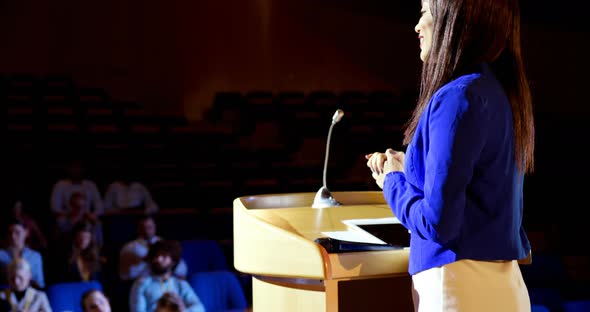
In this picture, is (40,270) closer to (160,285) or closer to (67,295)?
(67,295)

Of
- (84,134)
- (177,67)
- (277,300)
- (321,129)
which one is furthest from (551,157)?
(277,300)

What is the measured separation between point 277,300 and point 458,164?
35cm

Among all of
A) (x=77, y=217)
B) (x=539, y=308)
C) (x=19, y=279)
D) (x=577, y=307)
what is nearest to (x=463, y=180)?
(x=539, y=308)

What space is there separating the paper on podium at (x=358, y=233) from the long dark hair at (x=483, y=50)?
7.5 inches

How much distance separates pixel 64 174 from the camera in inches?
150

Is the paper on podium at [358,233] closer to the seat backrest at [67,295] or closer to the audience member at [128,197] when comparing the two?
the seat backrest at [67,295]

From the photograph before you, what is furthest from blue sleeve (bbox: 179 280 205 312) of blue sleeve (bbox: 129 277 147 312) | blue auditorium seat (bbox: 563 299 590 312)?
blue auditorium seat (bbox: 563 299 590 312)

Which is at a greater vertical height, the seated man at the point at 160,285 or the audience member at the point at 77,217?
the audience member at the point at 77,217

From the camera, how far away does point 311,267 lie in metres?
0.76

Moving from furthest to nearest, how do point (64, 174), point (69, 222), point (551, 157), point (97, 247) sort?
point (551, 157) → point (64, 174) → point (69, 222) → point (97, 247)

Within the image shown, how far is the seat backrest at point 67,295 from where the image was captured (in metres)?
2.51

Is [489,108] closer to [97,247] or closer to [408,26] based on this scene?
[97,247]

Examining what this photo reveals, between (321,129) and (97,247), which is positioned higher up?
(321,129)

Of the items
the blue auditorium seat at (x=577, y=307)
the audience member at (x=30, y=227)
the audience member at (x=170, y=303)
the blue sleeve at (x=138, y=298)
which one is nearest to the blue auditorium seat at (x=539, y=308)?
the blue auditorium seat at (x=577, y=307)
